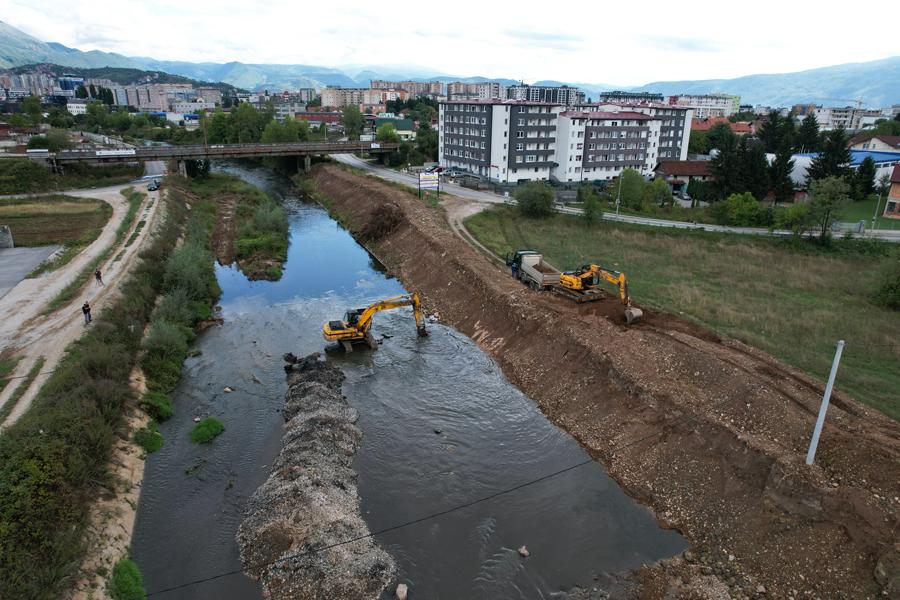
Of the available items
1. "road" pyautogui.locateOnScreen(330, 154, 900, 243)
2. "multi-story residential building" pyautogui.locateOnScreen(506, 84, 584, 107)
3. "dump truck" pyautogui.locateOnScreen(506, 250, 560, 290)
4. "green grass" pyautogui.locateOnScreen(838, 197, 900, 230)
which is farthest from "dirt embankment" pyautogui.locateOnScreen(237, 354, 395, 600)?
"multi-story residential building" pyautogui.locateOnScreen(506, 84, 584, 107)

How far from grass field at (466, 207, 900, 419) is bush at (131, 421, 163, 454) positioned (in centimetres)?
2480

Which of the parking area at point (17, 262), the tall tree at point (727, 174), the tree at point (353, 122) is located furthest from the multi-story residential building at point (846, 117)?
the parking area at point (17, 262)

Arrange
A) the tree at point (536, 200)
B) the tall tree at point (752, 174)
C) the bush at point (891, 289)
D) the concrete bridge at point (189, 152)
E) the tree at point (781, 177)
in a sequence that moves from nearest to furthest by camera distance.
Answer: the bush at point (891, 289), the tree at point (536, 200), the tall tree at point (752, 174), the tree at point (781, 177), the concrete bridge at point (189, 152)

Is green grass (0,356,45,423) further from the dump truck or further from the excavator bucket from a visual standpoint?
the excavator bucket

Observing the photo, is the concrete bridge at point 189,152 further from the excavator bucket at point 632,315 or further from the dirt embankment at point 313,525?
the excavator bucket at point 632,315

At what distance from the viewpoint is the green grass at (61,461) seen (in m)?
12.6

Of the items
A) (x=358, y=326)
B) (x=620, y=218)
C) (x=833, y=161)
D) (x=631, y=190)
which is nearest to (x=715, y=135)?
(x=833, y=161)

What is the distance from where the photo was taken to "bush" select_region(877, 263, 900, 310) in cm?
3030

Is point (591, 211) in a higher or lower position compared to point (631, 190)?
lower

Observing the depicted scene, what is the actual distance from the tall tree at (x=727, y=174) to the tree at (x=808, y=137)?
1218 inches

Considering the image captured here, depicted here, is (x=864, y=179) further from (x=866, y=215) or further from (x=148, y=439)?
(x=148, y=439)

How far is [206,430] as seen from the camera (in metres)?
19.9

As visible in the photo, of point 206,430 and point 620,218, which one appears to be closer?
point 206,430

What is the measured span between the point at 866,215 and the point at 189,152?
8074cm
